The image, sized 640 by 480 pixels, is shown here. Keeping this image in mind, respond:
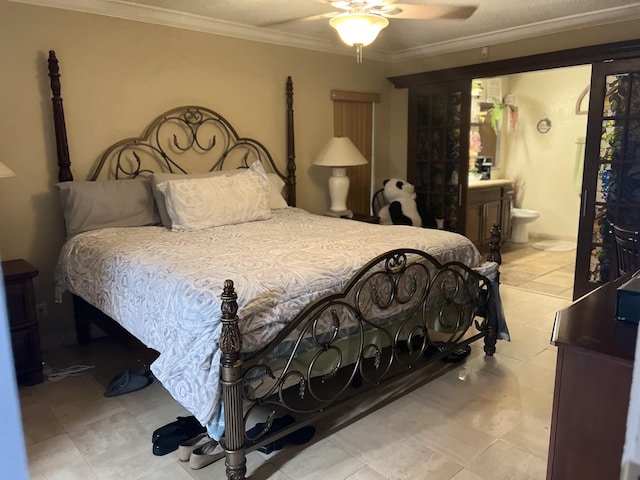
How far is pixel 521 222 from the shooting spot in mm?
6578

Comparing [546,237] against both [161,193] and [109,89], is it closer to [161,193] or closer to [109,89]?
[161,193]

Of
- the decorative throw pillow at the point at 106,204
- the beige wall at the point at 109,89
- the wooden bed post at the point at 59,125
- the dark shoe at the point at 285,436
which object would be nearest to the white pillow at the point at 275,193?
the beige wall at the point at 109,89

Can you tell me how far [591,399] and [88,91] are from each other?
348cm

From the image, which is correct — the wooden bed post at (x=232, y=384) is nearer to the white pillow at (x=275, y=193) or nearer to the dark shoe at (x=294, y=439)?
the dark shoe at (x=294, y=439)

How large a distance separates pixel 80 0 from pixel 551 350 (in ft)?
13.0

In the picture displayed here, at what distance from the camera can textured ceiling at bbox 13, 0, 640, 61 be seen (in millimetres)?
3473

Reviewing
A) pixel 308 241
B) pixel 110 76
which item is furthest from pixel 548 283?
pixel 110 76

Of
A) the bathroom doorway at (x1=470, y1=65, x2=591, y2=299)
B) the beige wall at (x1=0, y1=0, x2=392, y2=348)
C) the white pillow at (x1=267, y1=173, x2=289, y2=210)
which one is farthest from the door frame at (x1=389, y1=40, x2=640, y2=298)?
the white pillow at (x1=267, y1=173, x2=289, y2=210)

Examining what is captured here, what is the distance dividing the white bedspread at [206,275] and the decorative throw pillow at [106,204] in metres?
0.11

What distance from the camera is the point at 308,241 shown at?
9.43 ft

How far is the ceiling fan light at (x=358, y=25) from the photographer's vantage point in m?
2.57

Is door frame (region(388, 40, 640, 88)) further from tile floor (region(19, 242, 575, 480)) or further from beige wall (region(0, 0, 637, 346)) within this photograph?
tile floor (region(19, 242, 575, 480))

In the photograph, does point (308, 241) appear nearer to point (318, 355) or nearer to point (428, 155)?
point (318, 355)

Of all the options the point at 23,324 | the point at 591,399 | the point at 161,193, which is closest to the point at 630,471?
the point at 591,399
